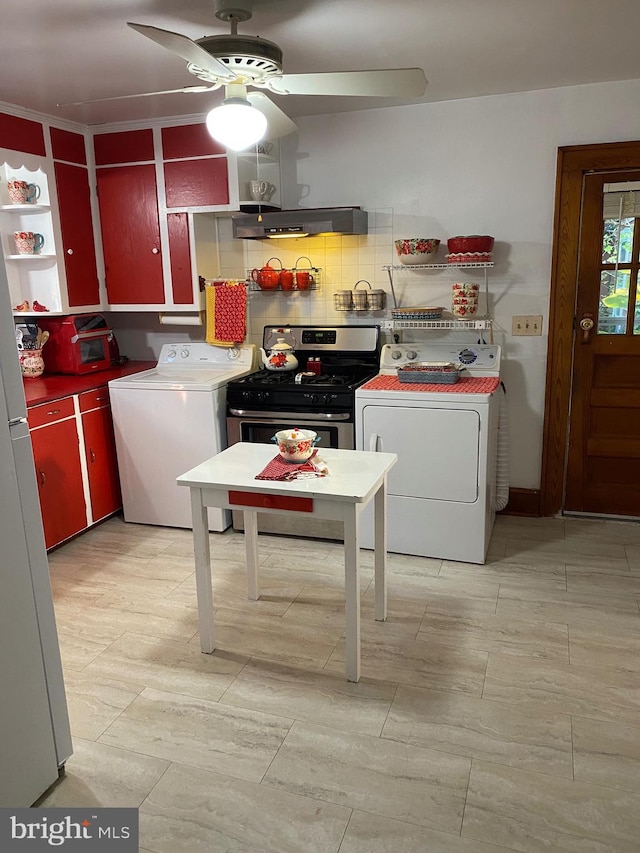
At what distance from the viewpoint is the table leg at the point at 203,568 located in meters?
2.44

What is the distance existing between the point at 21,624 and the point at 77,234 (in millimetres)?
2837

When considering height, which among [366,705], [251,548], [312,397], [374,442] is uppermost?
[312,397]

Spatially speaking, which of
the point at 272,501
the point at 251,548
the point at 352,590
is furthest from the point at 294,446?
the point at 251,548

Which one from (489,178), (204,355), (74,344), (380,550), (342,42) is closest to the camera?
(342,42)

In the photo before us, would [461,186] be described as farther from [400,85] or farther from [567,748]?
[567,748]

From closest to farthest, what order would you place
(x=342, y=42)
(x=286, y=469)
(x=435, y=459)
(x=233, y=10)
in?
(x=233, y=10)
(x=286, y=469)
(x=342, y=42)
(x=435, y=459)

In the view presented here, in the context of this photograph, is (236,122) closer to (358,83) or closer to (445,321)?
(358,83)

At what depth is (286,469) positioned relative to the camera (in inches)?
96.3

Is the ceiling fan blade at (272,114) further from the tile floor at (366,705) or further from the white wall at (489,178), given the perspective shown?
the tile floor at (366,705)

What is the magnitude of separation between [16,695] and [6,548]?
407mm

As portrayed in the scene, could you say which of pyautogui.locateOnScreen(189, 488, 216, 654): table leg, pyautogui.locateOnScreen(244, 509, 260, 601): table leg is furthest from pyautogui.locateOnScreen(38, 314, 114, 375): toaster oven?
pyautogui.locateOnScreen(189, 488, 216, 654): table leg

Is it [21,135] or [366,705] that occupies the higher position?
[21,135]

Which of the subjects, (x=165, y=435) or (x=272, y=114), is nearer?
(x=272, y=114)

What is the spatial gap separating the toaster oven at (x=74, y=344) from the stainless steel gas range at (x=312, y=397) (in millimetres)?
995
